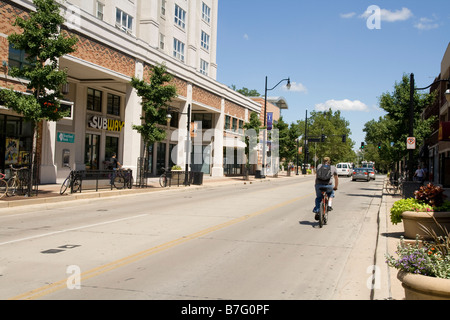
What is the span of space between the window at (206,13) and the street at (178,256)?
35783 mm

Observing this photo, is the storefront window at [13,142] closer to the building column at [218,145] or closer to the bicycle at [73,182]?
the bicycle at [73,182]

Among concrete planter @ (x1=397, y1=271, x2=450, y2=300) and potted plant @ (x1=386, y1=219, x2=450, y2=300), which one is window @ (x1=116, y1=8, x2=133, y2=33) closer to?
potted plant @ (x1=386, y1=219, x2=450, y2=300)

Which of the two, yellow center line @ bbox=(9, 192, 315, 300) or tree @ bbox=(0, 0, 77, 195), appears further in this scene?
tree @ bbox=(0, 0, 77, 195)

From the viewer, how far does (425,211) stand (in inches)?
344

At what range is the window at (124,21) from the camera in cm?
3102

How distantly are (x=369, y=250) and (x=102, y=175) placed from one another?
14701 mm

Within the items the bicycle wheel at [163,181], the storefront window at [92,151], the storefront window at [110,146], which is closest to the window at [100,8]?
the storefront window at [92,151]

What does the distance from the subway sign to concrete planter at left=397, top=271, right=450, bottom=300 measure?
26563mm

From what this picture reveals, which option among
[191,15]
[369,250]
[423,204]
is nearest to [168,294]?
[369,250]

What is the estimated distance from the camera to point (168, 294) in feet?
16.9

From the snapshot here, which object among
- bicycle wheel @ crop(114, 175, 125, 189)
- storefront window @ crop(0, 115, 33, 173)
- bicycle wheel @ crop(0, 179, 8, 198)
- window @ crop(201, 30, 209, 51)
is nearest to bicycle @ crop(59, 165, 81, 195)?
bicycle wheel @ crop(0, 179, 8, 198)

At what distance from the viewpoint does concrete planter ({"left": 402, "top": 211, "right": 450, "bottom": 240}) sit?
8.58 metres
